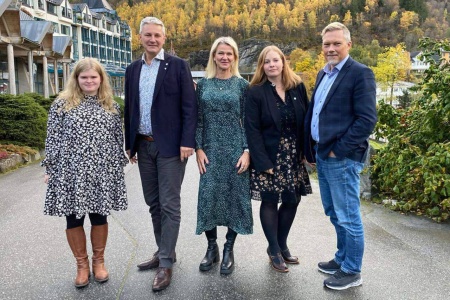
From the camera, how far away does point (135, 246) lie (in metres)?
4.46

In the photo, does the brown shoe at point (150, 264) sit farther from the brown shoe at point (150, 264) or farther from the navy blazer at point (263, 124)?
the navy blazer at point (263, 124)

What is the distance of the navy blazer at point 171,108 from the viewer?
3557mm

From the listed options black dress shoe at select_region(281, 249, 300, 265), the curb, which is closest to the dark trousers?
black dress shoe at select_region(281, 249, 300, 265)

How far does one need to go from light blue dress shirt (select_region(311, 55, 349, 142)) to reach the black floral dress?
221 millimetres

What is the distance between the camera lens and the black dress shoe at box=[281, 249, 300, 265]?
399 centimetres

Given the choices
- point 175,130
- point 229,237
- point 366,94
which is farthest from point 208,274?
point 366,94

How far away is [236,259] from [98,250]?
1.28 meters

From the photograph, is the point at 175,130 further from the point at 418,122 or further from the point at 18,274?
the point at 418,122

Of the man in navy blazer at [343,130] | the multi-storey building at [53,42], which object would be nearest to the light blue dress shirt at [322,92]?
the man in navy blazer at [343,130]

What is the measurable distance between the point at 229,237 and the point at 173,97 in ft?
4.45

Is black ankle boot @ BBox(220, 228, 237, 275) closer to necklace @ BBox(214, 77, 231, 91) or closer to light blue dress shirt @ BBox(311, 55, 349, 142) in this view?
light blue dress shirt @ BBox(311, 55, 349, 142)

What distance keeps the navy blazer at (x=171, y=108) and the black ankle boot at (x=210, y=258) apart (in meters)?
0.98

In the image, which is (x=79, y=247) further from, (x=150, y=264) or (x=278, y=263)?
(x=278, y=263)

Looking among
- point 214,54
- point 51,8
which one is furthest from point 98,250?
point 51,8
